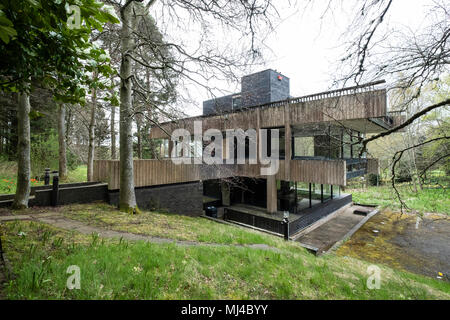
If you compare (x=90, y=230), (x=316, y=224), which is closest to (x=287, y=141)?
(x=316, y=224)

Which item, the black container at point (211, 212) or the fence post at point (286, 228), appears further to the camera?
the black container at point (211, 212)

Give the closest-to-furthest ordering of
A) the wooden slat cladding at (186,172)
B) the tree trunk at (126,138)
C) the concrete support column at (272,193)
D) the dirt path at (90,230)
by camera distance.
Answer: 1. the dirt path at (90,230)
2. the tree trunk at (126,138)
3. the wooden slat cladding at (186,172)
4. the concrete support column at (272,193)

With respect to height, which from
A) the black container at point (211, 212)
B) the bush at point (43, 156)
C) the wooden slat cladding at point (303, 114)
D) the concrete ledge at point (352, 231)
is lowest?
the concrete ledge at point (352, 231)

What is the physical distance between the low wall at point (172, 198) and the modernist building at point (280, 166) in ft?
0.15

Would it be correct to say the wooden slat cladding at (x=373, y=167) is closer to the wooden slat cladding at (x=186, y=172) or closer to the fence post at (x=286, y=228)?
the wooden slat cladding at (x=186, y=172)

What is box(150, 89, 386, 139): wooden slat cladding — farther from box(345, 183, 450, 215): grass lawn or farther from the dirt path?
box(345, 183, 450, 215): grass lawn

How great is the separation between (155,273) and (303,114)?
9918 mm

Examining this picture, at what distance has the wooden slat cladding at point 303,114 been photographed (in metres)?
8.21

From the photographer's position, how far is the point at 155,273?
110 inches

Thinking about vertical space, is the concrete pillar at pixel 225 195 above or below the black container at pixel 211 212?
above

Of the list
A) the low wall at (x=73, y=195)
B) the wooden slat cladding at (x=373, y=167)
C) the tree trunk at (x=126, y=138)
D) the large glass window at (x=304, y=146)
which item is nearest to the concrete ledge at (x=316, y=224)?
the wooden slat cladding at (x=373, y=167)
